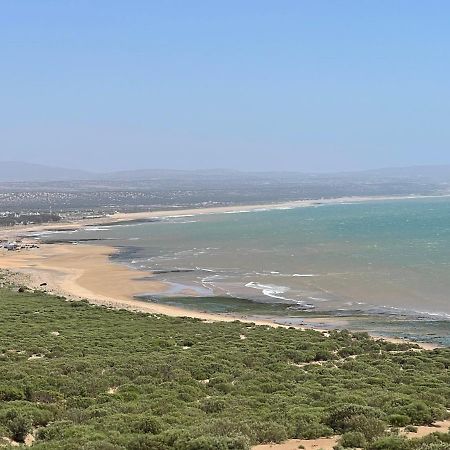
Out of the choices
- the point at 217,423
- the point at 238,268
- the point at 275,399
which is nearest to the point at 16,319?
the point at 275,399

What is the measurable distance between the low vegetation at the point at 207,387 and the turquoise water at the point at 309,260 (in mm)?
14735

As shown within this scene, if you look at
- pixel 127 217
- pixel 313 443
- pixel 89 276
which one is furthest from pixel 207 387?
pixel 127 217

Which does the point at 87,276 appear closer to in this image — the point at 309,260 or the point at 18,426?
the point at 309,260

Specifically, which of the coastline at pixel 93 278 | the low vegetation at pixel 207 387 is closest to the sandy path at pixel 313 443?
the low vegetation at pixel 207 387

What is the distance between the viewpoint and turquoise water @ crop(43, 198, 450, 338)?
43.5 meters

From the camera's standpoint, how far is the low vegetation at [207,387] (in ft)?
38.2

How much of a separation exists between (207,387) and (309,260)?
47954mm

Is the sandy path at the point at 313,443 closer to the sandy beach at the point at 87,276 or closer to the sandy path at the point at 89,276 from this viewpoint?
the sandy path at the point at 89,276

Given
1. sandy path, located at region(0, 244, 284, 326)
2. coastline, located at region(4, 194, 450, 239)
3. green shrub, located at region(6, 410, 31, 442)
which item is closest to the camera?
green shrub, located at region(6, 410, 31, 442)

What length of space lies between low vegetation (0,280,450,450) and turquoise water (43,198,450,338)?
14.7 meters

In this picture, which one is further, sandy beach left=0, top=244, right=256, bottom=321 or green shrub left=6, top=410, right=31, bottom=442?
sandy beach left=0, top=244, right=256, bottom=321

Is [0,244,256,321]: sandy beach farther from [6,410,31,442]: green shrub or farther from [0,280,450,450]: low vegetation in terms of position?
[6,410,31,442]: green shrub

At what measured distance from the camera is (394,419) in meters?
12.8

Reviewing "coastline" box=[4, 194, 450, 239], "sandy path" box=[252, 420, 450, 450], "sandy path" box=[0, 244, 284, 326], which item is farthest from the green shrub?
"coastline" box=[4, 194, 450, 239]
